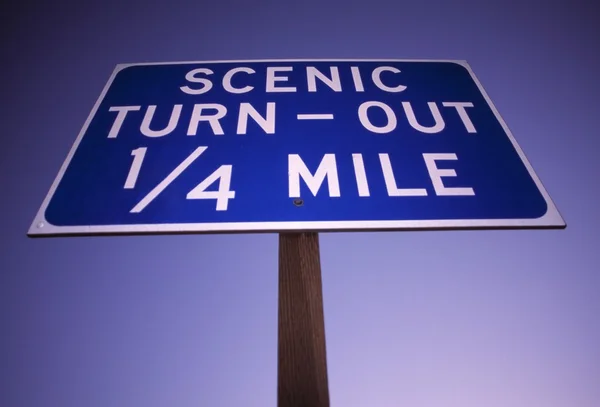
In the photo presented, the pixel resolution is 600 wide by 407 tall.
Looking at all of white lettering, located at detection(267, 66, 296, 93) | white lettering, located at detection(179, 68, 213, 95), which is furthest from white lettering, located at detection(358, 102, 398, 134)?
white lettering, located at detection(179, 68, 213, 95)

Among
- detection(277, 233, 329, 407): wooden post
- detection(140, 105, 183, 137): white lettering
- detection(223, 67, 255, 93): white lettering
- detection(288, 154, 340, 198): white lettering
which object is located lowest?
detection(277, 233, 329, 407): wooden post

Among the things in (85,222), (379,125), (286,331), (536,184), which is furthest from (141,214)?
(536,184)

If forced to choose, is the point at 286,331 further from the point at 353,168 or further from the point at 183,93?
the point at 183,93

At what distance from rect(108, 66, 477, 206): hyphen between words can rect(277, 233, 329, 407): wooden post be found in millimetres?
68

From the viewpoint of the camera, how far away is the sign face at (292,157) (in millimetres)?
394

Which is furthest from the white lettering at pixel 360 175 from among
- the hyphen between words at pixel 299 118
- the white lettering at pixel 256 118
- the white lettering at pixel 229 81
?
the white lettering at pixel 229 81

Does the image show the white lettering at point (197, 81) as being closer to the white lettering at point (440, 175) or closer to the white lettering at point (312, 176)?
the white lettering at point (312, 176)

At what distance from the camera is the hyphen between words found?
0.42m

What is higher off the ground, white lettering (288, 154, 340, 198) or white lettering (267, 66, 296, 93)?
white lettering (267, 66, 296, 93)

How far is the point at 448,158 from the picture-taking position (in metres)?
0.47

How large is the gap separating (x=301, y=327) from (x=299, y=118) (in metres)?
0.30

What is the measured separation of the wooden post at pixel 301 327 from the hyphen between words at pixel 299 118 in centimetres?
7

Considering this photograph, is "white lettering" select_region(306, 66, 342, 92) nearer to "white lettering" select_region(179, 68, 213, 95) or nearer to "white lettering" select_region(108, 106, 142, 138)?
"white lettering" select_region(179, 68, 213, 95)

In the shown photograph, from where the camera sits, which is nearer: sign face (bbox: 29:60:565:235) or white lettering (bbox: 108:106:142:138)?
sign face (bbox: 29:60:565:235)
